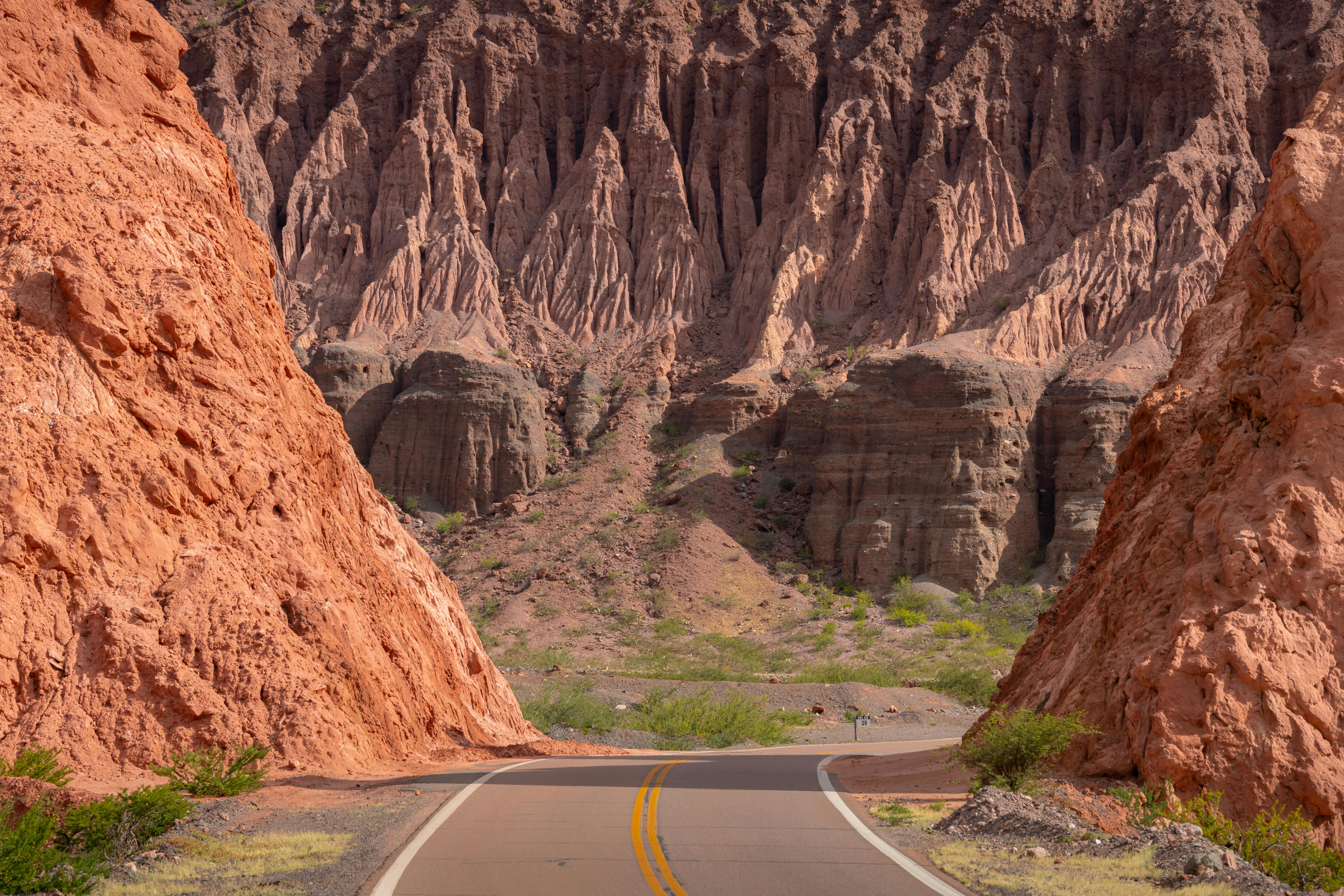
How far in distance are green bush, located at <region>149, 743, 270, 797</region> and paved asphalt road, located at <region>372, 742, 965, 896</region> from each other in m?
2.01

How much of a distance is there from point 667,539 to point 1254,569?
42.5 metres

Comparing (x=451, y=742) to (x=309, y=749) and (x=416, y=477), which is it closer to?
(x=309, y=749)

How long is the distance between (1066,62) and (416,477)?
4462 cm

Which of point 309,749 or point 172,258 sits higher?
point 172,258

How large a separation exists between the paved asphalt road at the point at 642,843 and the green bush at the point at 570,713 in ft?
44.5

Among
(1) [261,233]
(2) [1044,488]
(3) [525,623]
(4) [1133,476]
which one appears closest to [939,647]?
(2) [1044,488]

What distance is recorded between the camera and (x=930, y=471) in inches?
2096

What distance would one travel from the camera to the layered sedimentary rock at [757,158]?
60.3m

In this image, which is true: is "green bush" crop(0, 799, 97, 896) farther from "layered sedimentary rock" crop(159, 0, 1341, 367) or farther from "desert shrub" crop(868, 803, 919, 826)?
"layered sedimentary rock" crop(159, 0, 1341, 367)

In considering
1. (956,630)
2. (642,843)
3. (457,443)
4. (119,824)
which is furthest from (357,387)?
(642,843)

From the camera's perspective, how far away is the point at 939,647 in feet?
141

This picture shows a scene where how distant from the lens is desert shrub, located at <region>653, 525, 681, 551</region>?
52.9 m

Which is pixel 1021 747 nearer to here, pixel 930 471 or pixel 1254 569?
pixel 1254 569

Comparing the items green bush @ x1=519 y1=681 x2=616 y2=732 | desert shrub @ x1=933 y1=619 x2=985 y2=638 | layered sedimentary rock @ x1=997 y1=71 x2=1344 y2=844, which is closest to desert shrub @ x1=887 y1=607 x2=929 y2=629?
desert shrub @ x1=933 y1=619 x2=985 y2=638
